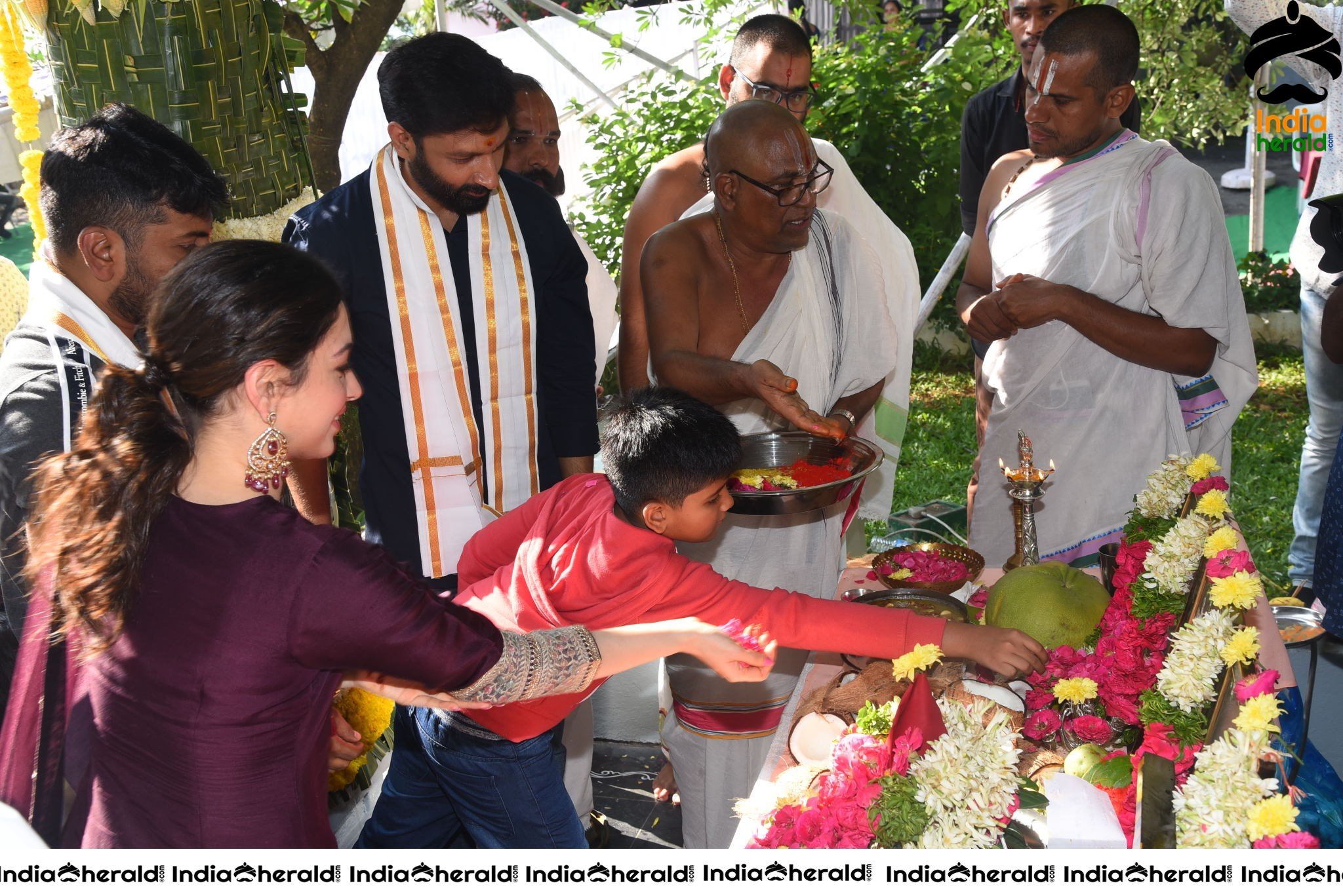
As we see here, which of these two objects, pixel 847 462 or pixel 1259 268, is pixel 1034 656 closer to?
pixel 847 462

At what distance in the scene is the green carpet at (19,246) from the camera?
33.4 ft

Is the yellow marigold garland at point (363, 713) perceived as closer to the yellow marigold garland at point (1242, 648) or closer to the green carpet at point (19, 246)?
the yellow marigold garland at point (1242, 648)

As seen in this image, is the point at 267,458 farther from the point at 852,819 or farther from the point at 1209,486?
the point at 1209,486

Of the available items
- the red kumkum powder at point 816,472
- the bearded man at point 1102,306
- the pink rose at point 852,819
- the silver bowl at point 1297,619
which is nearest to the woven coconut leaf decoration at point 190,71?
the red kumkum powder at point 816,472

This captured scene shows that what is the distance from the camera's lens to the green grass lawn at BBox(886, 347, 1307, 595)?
5230 millimetres

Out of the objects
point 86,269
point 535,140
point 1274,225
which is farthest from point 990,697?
point 1274,225

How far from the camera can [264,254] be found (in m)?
1.63

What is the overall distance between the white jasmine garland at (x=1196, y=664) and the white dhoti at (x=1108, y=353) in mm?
1314

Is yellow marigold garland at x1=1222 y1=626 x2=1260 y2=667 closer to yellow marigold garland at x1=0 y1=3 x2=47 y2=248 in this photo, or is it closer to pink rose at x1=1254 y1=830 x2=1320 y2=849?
pink rose at x1=1254 y1=830 x2=1320 y2=849

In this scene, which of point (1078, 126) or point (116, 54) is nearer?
point (116, 54)

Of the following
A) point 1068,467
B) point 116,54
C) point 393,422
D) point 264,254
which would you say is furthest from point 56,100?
point 1068,467

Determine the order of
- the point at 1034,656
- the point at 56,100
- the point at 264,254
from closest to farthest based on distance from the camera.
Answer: the point at 264,254 → the point at 1034,656 → the point at 56,100
